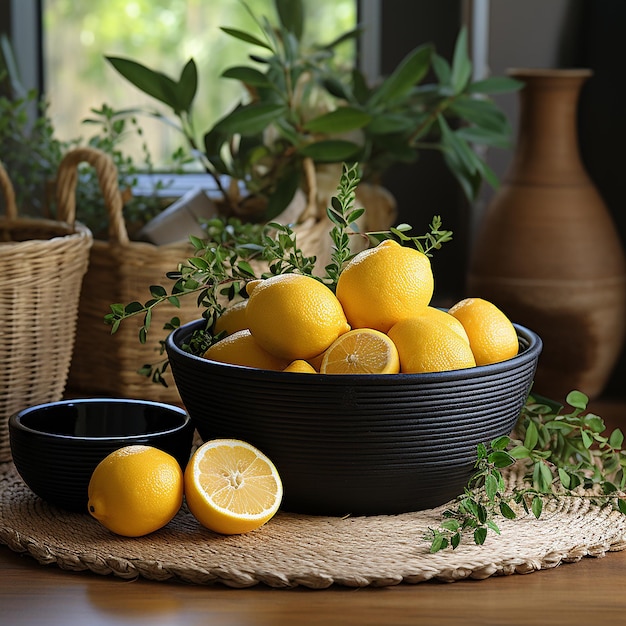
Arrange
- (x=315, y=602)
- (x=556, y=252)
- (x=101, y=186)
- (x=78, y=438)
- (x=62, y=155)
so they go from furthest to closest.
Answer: (x=62, y=155) < (x=556, y=252) < (x=101, y=186) < (x=78, y=438) < (x=315, y=602)

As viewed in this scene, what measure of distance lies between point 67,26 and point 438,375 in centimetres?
114

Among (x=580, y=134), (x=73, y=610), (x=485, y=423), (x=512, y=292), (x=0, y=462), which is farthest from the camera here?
(x=580, y=134)

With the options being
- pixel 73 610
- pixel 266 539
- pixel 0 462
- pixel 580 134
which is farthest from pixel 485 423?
pixel 580 134

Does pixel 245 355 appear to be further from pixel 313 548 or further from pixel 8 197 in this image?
pixel 8 197

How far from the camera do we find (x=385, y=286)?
0.81 meters

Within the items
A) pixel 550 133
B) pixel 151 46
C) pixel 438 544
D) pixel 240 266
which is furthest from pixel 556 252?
pixel 151 46

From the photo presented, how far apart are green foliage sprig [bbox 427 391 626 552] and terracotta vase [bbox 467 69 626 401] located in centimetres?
26

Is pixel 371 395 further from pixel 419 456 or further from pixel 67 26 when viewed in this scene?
pixel 67 26

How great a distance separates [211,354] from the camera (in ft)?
2.76

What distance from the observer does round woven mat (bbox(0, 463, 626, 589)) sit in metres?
0.72

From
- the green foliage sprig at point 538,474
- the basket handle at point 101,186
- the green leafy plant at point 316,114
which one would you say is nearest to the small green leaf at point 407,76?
the green leafy plant at point 316,114

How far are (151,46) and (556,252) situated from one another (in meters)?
0.77

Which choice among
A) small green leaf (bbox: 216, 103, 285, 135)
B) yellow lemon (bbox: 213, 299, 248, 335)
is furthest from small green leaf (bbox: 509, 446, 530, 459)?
small green leaf (bbox: 216, 103, 285, 135)

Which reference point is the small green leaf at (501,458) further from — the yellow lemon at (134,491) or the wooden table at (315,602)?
the yellow lemon at (134,491)
